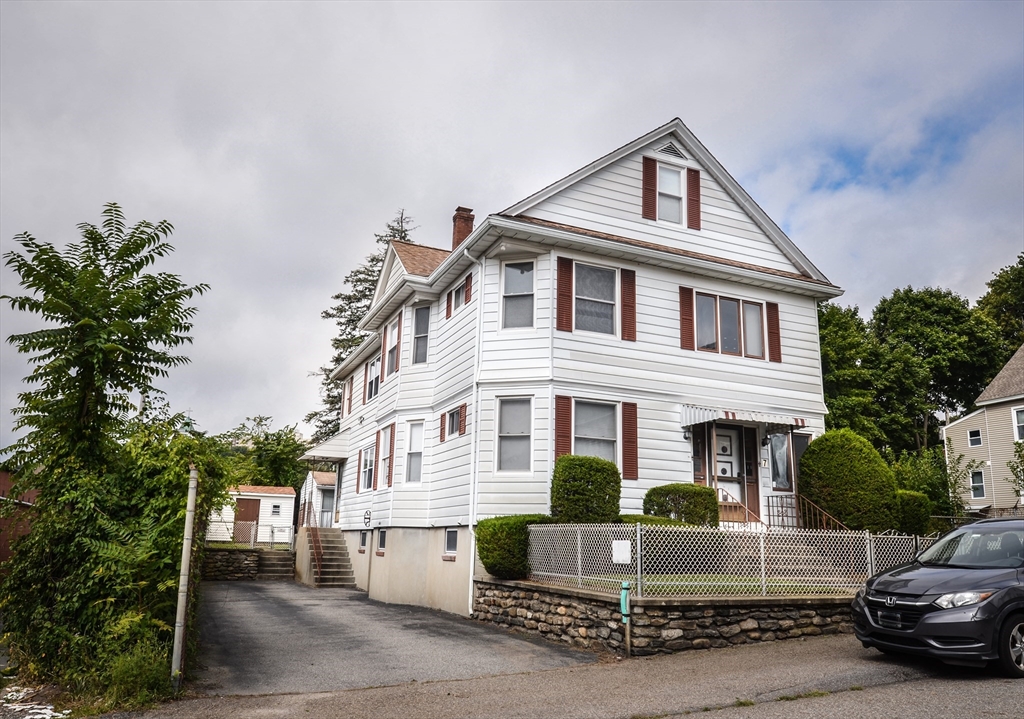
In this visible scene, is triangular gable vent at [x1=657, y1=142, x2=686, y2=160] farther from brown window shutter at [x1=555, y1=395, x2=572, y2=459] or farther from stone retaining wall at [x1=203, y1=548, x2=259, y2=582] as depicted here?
stone retaining wall at [x1=203, y1=548, x2=259, y2=582]

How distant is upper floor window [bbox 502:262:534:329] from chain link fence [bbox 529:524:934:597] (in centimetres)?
511

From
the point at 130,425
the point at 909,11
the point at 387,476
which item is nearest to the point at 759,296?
the point at 909,11

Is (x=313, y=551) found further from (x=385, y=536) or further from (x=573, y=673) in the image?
(x=573, y=673)

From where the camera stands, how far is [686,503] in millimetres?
14477

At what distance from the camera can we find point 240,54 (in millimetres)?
14039

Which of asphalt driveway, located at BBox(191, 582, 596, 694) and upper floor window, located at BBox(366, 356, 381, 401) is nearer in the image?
asphalt driveway, located at BBox(191, 582, 596, 694)

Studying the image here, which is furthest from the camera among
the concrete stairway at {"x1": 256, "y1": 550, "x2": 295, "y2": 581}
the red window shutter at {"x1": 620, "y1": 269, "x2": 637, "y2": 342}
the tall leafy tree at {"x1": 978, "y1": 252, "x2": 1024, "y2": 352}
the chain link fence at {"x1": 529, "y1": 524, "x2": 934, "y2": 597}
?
the tall leafy tree at {"x1": 978, "y1": 252, "x2": 1024, "y2": 352}

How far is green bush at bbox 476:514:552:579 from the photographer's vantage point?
13803 millimetres

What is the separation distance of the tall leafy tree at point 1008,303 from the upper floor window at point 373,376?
38483 millimetres

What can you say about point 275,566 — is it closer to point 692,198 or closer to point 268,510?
point 268,510

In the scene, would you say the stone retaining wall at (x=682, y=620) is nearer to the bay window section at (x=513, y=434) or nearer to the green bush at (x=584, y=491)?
the green bush at (x=584, y=491)

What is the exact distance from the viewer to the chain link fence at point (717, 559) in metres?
10.6

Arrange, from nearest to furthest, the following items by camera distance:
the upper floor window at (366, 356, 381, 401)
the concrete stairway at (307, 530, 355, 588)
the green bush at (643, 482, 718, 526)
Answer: the green bush at (643, 482, 718, 526) < the concrete stairway at (307, 530, 355, 588) < the upper floor window at (366, 356, 381, 401)

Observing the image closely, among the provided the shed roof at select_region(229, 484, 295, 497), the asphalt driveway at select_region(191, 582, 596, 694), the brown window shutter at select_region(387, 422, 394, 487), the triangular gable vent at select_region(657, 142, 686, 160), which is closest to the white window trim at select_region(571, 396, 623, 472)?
the asphalt driveway at select_region(191, 582, 596, 694)
